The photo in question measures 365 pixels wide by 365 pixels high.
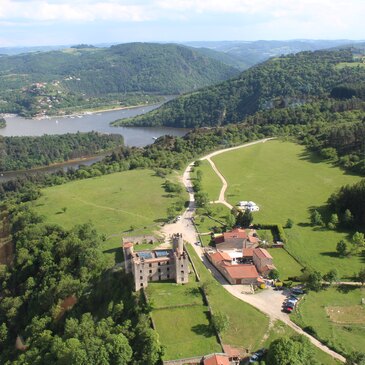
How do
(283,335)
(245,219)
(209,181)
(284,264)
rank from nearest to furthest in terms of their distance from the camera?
(283,335) < (284,264) < (245,219) < (209,181)

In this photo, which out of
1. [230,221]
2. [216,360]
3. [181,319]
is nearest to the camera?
[216,360]

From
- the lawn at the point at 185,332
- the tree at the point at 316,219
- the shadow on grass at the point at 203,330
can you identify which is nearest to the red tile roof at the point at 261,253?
the lawn at the point at 185,332

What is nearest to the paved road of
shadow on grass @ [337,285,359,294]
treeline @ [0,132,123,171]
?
shadow on grass @ [337,285,359,294]

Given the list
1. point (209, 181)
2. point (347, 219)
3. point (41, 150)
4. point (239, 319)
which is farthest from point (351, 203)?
point (41, 150)

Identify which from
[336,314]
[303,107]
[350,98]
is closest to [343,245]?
[336,314]

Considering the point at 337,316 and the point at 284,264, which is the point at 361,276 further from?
the point at 284,264

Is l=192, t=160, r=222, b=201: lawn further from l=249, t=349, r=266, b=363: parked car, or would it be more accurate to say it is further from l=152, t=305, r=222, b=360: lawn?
l=249, t=349, r=266, b=363: parked car
